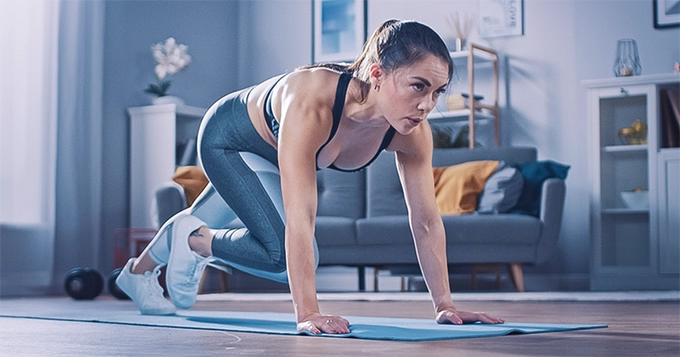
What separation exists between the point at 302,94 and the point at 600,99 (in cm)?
331

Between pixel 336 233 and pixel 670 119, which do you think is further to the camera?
pixel 670 119

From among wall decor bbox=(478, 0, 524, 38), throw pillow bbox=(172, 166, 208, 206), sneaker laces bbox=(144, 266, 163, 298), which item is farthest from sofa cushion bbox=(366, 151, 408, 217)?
sneaker laces bbox=(144, 266, 163, 298)

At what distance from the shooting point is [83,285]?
401 cm

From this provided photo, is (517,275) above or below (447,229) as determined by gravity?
below

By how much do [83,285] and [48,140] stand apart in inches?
45.5

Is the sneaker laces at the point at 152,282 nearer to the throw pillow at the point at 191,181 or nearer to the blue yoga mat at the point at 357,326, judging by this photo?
the blue yoga mat at the point at 357,326

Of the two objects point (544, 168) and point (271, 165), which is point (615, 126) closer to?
point (544, 168)

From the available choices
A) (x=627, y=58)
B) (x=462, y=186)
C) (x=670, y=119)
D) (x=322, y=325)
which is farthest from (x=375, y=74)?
(x=627, y=58)

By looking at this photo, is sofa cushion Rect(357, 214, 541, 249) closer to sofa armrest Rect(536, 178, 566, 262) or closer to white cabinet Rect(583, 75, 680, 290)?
sofa armrest Rect(536, 178, 566, 262)

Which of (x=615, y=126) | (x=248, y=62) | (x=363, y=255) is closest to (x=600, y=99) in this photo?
(x=615, y=126)

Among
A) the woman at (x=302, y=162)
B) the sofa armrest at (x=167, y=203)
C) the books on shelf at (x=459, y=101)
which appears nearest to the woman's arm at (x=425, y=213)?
the woman at (x=302, y=162)

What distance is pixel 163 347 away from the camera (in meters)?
1.47

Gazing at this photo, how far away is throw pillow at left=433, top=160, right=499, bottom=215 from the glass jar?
0.96 metres

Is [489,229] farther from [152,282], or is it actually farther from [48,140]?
[48,140]
